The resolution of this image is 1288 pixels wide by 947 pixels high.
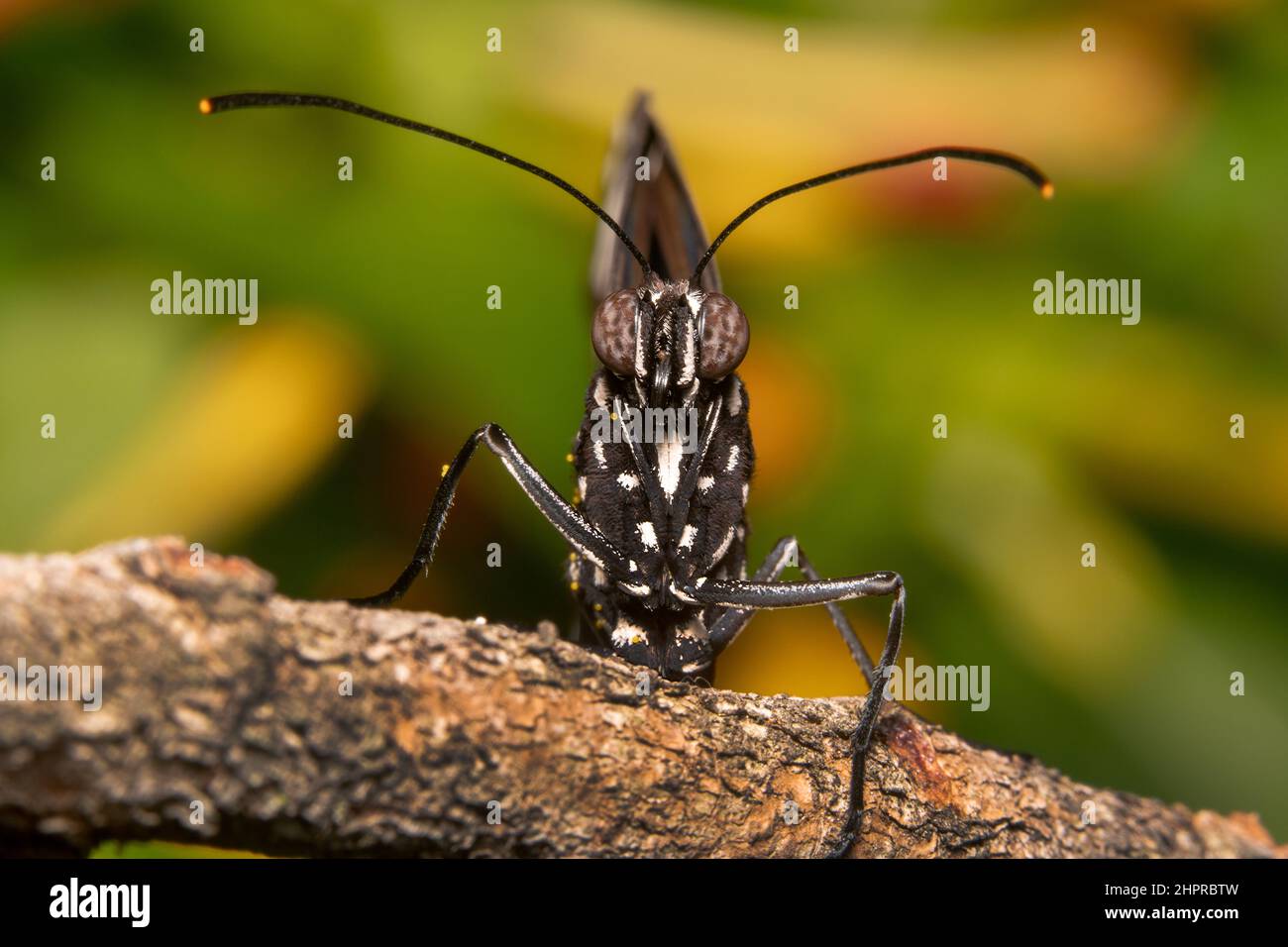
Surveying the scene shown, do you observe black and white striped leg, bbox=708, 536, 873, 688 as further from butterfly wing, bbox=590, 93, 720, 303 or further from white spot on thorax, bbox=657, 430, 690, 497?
butterfly wing, bbox=590, 93, 720, 303

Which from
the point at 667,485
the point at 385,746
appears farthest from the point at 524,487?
the point at 385,746

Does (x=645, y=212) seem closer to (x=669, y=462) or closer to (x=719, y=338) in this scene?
(x=719, y=338)

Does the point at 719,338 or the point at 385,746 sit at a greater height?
the point at 719,338

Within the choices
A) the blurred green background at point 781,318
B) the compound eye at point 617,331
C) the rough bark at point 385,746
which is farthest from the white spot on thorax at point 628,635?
the rough bark at point 385,746

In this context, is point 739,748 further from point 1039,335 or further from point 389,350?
point 1039,335

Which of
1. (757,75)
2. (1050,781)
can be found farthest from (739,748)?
(757,75)

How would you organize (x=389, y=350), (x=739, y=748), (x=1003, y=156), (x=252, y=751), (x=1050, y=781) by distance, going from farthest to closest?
(x=389, y=350)
(x=1003, y=156)
(x=1050, y=781)
(x=739, y=748)
(x=252, y=751)

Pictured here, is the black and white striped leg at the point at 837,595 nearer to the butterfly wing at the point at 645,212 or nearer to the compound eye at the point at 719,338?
the compound eye at the point at 719,338

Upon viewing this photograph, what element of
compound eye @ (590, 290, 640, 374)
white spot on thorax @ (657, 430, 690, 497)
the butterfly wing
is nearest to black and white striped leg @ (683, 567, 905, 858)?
white spot on thorax @ (657, 430, 690, 497)
